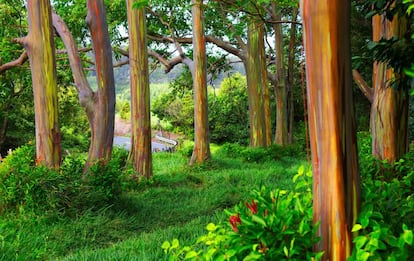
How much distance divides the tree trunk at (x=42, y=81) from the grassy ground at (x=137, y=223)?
150cm

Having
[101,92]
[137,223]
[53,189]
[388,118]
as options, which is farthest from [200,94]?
[388,118]

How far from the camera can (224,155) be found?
14.5 m

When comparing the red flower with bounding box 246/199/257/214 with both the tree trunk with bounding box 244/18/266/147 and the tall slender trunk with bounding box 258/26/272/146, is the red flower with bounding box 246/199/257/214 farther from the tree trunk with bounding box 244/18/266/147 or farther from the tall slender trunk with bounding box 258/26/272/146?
the tall slender trunk with bounding box 258/26/272/146

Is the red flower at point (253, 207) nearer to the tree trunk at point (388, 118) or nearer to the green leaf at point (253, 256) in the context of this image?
the green leaf at point (253, 256)

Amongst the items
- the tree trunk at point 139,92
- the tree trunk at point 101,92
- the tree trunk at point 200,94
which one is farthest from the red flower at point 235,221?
the tree trunk at point 200,94

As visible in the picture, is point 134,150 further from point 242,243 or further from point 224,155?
point 242,243

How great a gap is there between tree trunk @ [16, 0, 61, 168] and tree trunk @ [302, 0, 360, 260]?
570 centimetres

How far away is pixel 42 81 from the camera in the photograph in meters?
7.20

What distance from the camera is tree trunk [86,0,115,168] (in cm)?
796

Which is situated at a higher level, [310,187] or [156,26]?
[156,26]

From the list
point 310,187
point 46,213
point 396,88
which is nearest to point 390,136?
point 396,88

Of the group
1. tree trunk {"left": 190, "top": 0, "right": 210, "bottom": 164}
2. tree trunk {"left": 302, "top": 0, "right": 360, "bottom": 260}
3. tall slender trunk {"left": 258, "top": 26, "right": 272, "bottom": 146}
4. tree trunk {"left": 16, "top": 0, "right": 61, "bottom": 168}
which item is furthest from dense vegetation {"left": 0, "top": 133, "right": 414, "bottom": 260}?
tall slender trunk {"left": 258, "top": 26, "right": 272, "bottom": 146}

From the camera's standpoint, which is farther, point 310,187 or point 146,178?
point 146,178

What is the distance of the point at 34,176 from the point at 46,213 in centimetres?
66
